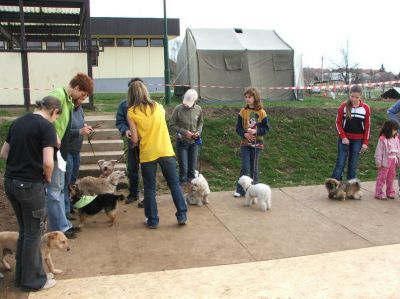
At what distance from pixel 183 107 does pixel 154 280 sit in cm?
308

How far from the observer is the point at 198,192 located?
21.0 feet

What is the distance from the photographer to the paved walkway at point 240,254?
387 cm

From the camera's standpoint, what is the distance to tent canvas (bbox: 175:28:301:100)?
17391mm

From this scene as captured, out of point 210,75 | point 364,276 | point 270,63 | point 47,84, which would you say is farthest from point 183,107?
point 270,63

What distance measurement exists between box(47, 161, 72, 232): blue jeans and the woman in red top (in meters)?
4.50

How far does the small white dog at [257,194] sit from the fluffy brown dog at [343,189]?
3.87 ft

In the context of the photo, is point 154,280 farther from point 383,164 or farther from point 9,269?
point 383,164

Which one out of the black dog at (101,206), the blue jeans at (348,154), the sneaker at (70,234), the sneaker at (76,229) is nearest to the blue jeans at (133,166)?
the black dog at (101,206)

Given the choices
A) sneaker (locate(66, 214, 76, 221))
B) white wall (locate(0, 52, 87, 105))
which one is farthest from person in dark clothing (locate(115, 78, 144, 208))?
white wall (locate(0, 52, 87, 105))

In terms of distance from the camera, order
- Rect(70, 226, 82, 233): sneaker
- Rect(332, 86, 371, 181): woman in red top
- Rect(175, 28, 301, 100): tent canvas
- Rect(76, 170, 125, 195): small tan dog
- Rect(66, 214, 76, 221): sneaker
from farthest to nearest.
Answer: Rect(175, 28, 301, 100): tent canvas < Rect(332, 86, 371, 181): woman in red top < Rect(76, 170, 125, 195): small tan dog < Rect(66, 214, 76, 221): sneaker < Rect(70, 226, 82, 233): sneaker

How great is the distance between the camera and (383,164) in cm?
689

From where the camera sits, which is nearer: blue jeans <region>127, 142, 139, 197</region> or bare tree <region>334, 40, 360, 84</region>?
blue jeans <region>127, 142, 139, 197</region>

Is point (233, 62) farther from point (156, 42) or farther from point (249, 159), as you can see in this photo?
point (156, 42)

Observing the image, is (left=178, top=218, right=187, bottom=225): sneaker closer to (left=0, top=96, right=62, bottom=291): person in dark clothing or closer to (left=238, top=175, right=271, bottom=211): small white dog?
(left=238, top=175, right=271, bottom=211): small white dog
